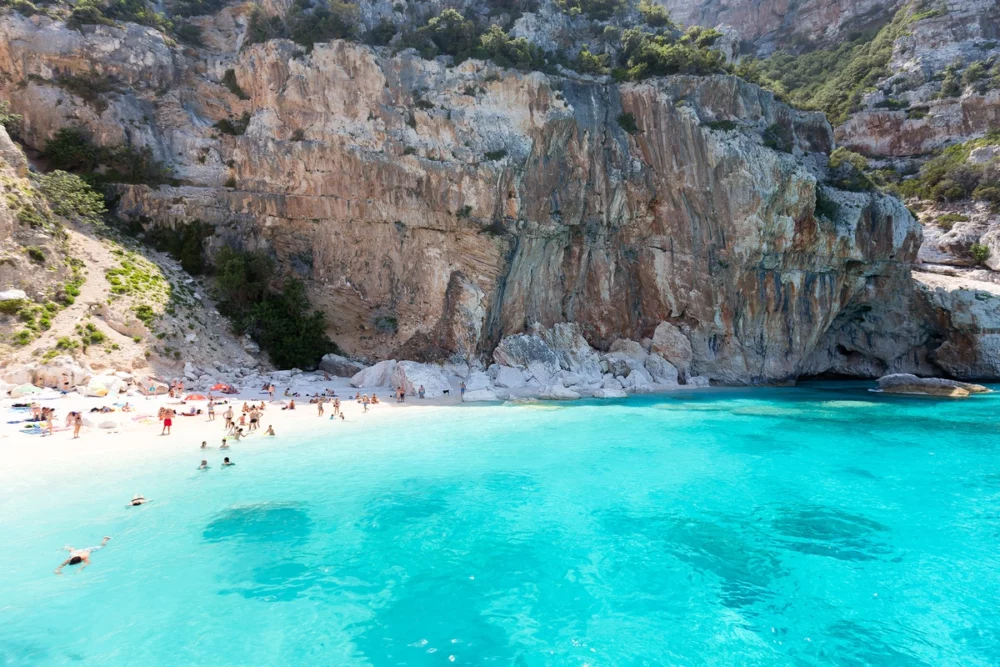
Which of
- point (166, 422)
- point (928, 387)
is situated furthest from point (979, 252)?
point (166, 422)

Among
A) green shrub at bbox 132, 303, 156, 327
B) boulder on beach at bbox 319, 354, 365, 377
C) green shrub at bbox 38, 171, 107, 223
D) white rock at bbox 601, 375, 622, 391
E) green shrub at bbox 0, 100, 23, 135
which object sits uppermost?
green shrub at bbox 0, 100, 23, 135

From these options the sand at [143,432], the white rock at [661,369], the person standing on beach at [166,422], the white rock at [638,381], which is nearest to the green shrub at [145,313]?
the sand at [143,432]

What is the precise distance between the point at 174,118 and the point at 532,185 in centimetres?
2087

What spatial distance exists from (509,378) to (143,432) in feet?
51.1

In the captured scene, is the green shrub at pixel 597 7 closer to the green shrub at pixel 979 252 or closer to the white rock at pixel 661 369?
the white rock at pixel 661 369

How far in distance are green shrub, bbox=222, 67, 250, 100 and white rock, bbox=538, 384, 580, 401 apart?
24.0 m

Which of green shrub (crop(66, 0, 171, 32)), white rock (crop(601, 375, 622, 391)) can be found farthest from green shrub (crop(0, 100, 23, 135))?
white rock (crop(601, 375, 622, 391))

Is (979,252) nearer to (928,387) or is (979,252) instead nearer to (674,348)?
(928,387)

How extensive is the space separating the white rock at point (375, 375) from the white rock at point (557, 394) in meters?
7.48

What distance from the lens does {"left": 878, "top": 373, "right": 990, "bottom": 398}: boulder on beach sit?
2688 cm

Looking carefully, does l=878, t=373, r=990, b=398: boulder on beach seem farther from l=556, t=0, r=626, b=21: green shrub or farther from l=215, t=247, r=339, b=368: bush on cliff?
l=215, t=247, r=339, b=368: bush on cliff

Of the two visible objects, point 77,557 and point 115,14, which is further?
point 115,14

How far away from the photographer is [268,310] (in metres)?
25.5

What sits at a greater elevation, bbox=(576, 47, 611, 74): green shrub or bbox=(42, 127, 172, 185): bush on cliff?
bbox=(576, 47, 611, 74): green shrub
